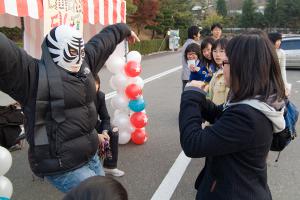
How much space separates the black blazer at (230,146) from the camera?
5.68ft

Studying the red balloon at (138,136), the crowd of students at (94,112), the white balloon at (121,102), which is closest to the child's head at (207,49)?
the white balloon at (121,102)

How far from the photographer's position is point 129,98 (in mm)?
5559

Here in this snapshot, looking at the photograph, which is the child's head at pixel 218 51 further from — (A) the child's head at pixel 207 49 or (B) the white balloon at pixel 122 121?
(B) the white balloon at pixel 122 121

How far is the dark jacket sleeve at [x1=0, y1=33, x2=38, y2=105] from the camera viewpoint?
2056 mm

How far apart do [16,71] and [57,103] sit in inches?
11.8

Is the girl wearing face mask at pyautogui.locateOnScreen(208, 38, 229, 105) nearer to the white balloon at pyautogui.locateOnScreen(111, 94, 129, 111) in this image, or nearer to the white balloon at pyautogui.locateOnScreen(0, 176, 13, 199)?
the white balloon at pyautogui.locateOnScreen(111, 94, 129, 111)

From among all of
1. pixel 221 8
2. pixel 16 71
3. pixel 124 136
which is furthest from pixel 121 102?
pixel 221 8

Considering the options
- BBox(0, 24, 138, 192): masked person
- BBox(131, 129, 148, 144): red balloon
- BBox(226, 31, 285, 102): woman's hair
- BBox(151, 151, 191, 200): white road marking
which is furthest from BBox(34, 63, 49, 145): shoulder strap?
BBox(131, 129, 148, 144): red balloon

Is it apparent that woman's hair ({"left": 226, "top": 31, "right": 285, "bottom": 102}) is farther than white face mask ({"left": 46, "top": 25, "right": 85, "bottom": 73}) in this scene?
No

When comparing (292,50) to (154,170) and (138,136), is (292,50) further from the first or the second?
(154,170)

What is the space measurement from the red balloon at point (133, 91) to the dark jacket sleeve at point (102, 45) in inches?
88.7

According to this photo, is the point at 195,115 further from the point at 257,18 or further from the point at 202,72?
the point at 257,18

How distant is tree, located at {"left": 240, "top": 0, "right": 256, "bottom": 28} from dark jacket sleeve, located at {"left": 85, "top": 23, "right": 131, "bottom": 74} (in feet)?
238

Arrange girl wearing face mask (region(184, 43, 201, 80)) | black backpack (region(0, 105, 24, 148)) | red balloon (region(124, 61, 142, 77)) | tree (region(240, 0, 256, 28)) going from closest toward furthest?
black backpack (region(0, 105, 24, 148)) < red balloon (region(124, 61, 142, 77)) < girl wearing face mask (region(184, 43, 201, 80)) < tree (region(240, 0, 256, 28))
